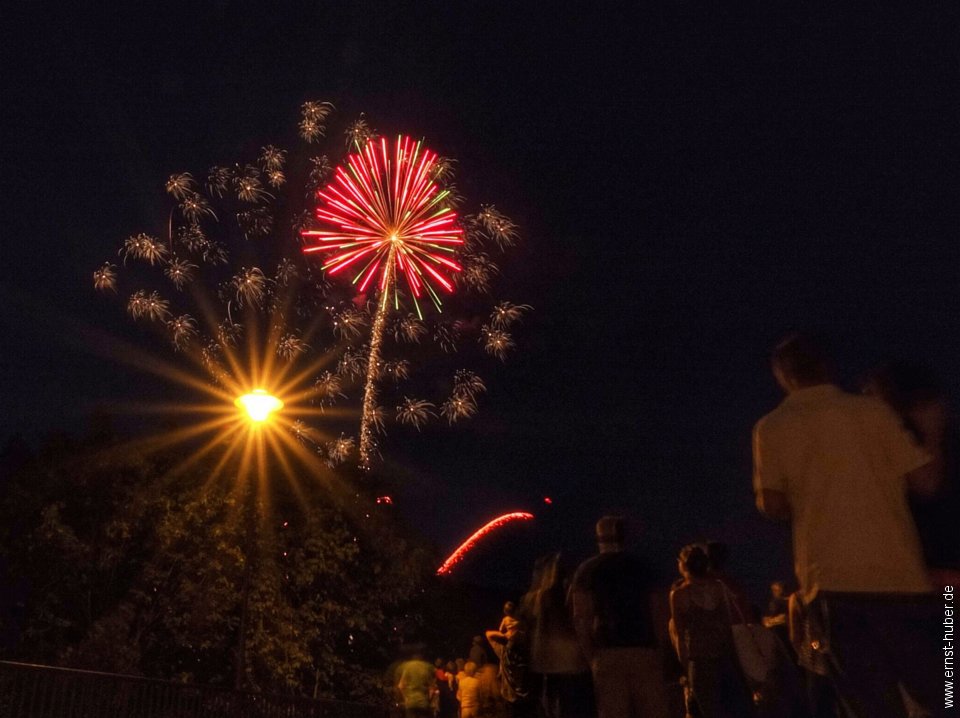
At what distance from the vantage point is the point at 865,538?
354 cm

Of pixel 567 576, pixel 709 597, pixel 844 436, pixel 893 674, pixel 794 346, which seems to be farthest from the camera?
pixel 567 576

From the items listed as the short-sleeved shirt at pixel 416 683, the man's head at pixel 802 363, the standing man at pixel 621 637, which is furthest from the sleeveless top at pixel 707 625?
the short-sleeved shirt at pixel 416 683

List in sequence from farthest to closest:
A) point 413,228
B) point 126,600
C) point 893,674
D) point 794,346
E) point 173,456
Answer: point 413,228, point 173,456, point 126,600, point 794,346, point 893,674

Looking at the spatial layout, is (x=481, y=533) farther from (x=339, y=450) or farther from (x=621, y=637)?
(x=621, y=637)

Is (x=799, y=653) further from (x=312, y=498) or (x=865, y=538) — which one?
(x=312, y=498)

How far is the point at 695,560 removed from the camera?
7488mm

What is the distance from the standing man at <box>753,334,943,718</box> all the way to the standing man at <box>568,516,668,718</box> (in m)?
2.94

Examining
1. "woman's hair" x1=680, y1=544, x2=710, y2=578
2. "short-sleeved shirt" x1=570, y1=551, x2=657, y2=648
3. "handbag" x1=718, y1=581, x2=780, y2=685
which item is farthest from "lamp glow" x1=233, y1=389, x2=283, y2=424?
"handbag" x1=718, y1=581, x2=780, y2=685

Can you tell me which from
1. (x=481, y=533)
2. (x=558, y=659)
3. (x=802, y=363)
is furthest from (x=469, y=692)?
(x=481, y=533)

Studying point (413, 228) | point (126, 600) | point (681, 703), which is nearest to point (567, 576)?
point (681, 703)

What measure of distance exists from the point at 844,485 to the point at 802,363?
0.55 m

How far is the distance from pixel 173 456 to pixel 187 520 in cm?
182

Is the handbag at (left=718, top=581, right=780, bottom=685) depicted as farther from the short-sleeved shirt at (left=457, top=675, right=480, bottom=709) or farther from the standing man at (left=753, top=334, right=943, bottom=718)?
the short-sleeved shirt at (left=457, top=675, right=480, bottom=709)

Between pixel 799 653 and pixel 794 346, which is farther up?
pixel 794 346
